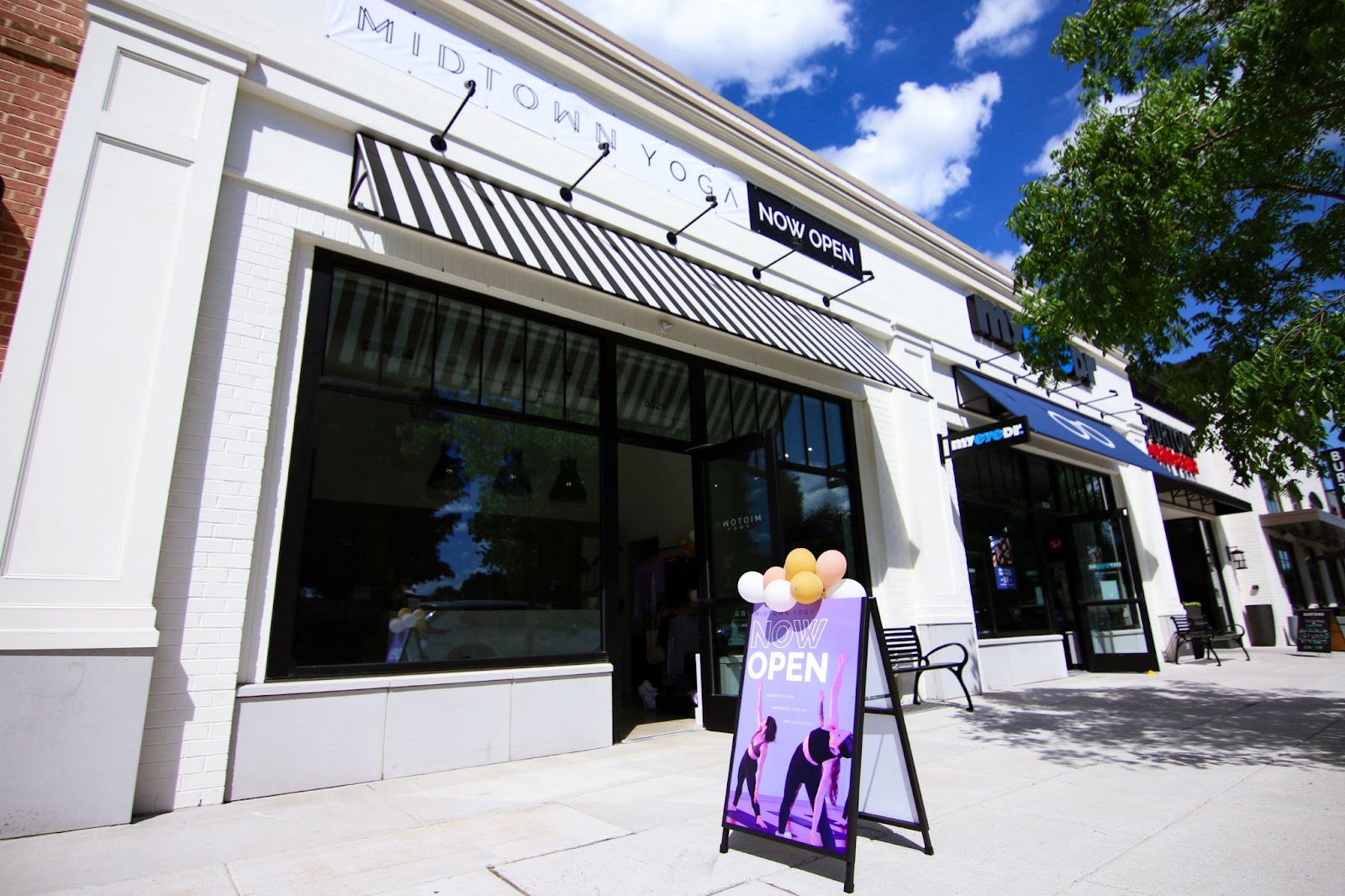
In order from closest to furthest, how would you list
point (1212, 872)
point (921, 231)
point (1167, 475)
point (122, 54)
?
→ point (1212, 872) < point (122, 54) < point (921, 231) < point (1167, 475)

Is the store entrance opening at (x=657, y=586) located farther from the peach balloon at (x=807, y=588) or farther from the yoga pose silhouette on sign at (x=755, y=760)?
the peach balloon at (x=807, y=588)

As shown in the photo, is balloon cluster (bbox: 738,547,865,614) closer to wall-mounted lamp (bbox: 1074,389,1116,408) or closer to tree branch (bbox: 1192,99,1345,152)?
tree branch (bbox: 1192,99,1345,152)

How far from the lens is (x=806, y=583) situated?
366 centimetres

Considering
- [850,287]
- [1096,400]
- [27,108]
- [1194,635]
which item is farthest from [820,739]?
[1096,400]

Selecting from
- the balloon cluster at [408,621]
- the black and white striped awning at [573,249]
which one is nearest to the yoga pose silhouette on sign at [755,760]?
the balloon cluster at [408,621]

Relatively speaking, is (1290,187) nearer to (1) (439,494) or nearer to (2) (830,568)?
(2) (830,568)

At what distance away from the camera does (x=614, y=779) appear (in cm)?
509

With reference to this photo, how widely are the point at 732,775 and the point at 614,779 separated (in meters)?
1.89

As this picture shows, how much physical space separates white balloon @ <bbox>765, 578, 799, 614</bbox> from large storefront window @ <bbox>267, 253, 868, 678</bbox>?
3061 mm

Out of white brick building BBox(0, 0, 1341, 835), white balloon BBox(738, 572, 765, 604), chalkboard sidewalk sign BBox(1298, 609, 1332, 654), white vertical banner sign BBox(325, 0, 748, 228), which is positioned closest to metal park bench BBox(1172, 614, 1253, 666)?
chalkboard sidewalk sign BBox(1298, 609, 1332, 654)

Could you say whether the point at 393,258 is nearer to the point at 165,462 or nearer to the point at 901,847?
the point at 165,462

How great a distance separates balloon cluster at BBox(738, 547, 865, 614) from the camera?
3676mm

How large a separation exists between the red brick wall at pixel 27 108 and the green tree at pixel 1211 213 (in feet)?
25.6

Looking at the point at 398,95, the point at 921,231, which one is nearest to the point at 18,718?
the point at 398,95
